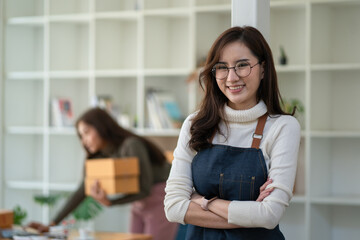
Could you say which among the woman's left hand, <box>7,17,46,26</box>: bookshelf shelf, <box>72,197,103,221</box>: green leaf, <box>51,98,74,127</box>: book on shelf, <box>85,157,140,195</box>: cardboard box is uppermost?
<box>7,17,46,26</box>: bookshelf shelf

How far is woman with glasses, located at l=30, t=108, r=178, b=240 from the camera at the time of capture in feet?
13.3

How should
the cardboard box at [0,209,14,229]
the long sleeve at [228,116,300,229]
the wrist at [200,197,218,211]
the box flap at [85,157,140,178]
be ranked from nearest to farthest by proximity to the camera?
the long sleeve at [228,116,300,229] → the wrist at [200,197,218,211] → the cardboard box at [0,209,14,229] → the box flap at [85,157,140,178]

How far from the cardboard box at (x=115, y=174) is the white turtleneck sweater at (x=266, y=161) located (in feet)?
6.20

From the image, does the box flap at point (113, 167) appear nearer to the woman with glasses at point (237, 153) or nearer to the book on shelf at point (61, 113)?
the book on shelf at point (61, 113)

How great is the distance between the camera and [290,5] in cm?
473

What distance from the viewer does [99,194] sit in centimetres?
403

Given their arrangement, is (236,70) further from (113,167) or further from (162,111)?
(162,111)

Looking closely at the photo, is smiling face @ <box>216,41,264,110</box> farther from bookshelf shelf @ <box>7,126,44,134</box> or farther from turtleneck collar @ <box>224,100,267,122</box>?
bookshelf shelf @ <box>7,126,44,134</box>

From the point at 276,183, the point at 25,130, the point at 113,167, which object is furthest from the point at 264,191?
the point at 25,130

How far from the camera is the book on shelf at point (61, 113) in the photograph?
5500mm

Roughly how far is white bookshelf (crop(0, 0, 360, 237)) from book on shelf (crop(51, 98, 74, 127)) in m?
0.06

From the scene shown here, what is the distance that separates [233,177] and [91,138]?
2.28m

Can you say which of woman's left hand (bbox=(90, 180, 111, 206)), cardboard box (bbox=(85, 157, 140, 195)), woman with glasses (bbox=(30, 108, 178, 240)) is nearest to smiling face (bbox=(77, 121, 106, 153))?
woman with glasses (bbox=(30, 108, 178, 240))

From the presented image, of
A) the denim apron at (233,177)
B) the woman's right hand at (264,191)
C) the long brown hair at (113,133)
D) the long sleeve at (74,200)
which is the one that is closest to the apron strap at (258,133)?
the denim apron at (233,177)
